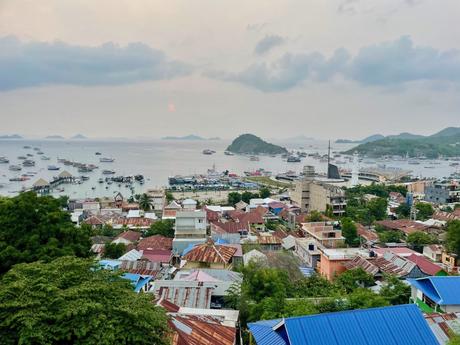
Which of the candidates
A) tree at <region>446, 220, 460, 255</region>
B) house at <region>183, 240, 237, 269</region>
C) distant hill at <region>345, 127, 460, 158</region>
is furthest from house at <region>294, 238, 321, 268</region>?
distant hill at <region>345, 127, 460, 158</region>

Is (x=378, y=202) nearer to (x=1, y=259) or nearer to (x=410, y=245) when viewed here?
(x=410, y=245)

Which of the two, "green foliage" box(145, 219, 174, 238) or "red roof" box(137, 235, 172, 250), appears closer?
"red roof" box(137, 235, 172, 250)

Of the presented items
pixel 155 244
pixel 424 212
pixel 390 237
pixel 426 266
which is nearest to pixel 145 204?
pixel 155 244

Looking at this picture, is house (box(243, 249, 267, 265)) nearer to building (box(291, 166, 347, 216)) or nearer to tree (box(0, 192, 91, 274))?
tree (box(0, 192, 91, 274))

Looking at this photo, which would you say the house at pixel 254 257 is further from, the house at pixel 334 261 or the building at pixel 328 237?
the building at pixel 328 237

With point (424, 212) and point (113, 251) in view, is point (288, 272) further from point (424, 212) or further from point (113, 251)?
point (424, 212)

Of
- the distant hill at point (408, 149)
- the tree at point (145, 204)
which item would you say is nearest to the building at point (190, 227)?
the tree at point (145, 204)

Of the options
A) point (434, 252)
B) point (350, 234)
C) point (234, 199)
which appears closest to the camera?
point (434, 252)
